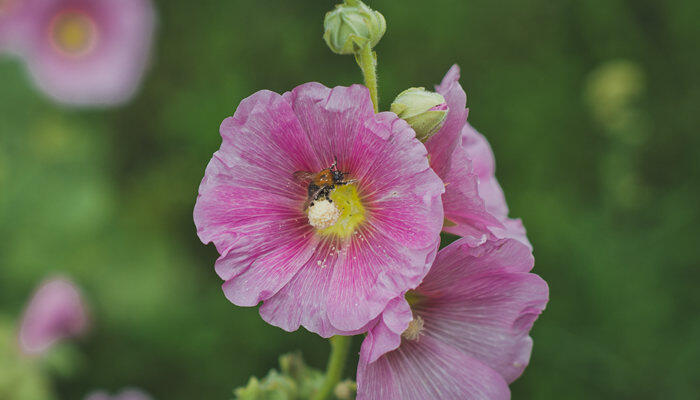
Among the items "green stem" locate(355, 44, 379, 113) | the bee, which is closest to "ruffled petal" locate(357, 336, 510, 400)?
the bee

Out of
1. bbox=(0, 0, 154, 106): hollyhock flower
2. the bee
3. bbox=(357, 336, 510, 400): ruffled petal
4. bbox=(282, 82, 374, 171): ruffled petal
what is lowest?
bbox=(357, 336, 510, 400): ruffled petal

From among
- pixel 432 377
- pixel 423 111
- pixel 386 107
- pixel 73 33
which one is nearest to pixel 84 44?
pixel 73 33

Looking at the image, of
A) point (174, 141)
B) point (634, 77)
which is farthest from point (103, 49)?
point (634, 77)

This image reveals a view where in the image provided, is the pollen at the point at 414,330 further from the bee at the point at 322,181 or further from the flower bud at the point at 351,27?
the flower bud at the point at 351,27

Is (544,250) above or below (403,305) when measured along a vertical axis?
below

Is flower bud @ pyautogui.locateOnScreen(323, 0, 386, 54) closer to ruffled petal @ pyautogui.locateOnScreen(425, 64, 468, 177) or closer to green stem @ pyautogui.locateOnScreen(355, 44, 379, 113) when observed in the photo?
green stem @ pyautogui.locateOnScreen(355, 44, 379, 113)

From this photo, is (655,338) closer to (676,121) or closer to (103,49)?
(676,121)
